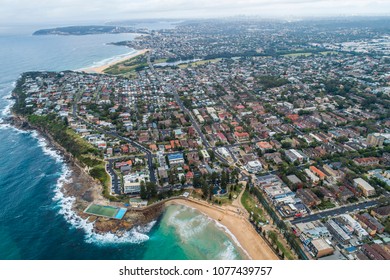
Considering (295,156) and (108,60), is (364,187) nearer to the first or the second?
(295,156)

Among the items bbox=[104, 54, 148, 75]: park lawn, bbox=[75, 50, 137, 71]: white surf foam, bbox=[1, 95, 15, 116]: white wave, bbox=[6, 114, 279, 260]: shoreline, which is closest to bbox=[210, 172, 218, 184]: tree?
bbox=[6, 114, 279, 260]: shoreline

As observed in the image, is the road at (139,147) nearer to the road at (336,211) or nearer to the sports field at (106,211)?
the sports field at (106,211)

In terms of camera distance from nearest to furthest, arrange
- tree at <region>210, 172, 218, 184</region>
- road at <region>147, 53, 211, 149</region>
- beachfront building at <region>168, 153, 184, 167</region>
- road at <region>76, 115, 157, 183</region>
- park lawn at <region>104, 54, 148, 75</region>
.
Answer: tree at <region>210, 172, 218, 184</region>, road at <region>76, 115, 157, 183</region>, beachfront building at <region>168, 153, 184, 167</region>, road at <region>147, 53, 211, 149</region>, park lawn at <region>104, 54, 148, 75</region>

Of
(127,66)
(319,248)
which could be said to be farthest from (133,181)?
(127,66)

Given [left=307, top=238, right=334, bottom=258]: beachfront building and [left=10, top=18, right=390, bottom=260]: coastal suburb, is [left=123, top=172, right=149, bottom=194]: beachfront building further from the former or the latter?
[left=307, top=238, right=334, bottom=258]: beachfront building

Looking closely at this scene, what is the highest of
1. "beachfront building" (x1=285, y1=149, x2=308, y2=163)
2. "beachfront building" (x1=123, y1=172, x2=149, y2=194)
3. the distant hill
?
the distant hill

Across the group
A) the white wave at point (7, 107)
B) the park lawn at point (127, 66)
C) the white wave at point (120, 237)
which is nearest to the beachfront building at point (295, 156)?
the white wave at point (120, 237)

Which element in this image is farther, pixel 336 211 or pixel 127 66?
pixel 127 66
